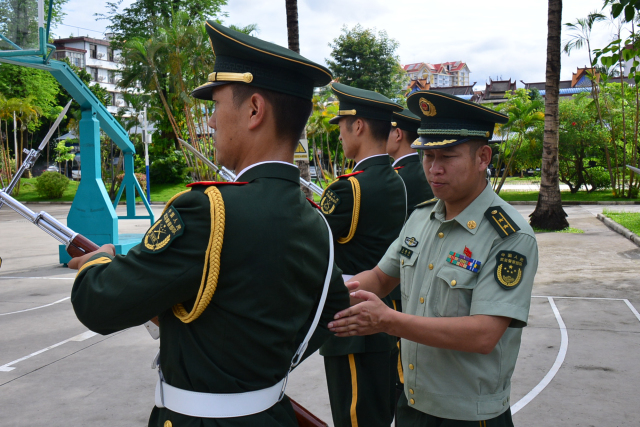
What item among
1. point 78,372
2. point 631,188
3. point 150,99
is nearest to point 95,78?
point 150,99

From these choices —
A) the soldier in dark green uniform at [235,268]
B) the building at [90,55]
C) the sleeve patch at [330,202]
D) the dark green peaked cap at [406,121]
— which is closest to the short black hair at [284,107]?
the soldier in dark green uniform at [235,268]

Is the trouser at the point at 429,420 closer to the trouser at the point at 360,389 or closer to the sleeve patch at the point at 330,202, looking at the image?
the trouser at the point at 360,389

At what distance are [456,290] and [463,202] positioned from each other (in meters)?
0.38

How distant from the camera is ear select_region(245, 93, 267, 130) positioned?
162cm

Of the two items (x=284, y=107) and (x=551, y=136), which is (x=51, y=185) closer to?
(x=551, y=136)

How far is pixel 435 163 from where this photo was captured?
7.19ft

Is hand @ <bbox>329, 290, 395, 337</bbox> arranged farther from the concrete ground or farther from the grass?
the grass

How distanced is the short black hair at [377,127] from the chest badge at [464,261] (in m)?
1.61

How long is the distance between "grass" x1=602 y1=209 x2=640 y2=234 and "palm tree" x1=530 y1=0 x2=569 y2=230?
5.16ft

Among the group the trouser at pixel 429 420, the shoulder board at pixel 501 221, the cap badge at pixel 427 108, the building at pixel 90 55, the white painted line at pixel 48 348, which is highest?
the building at pixel 90 55

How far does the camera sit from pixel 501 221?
2059 mm

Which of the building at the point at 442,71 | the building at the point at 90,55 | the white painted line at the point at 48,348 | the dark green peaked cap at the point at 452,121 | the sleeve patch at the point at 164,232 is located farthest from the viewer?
the building at the point at 442,71

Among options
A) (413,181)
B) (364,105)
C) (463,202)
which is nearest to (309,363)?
(413,181)

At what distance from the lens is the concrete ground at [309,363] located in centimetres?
407
